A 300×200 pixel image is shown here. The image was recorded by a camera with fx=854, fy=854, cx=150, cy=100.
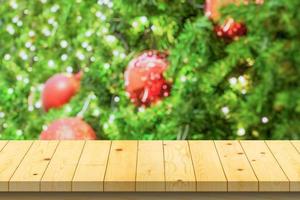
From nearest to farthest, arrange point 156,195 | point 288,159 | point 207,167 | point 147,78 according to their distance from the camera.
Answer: point 156,195 → point 207,167 → point 288,159 → point 147,78

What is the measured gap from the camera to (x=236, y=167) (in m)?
2.09

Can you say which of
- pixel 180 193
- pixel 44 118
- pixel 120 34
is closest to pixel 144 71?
pixel 120 34

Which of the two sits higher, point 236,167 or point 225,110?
point 236,167

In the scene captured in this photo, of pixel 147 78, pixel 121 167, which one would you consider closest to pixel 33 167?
pixel 121 167

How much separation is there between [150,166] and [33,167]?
287mm

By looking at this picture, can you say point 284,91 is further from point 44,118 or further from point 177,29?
point 44,118

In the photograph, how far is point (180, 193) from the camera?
197cm

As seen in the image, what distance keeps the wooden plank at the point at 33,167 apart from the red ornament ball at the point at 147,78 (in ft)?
1.49

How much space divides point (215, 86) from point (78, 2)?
0.54 metres

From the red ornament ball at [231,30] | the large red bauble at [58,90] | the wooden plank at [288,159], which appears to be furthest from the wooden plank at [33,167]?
the red ornament ball at [231,30]

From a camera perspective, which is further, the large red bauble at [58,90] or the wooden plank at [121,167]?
the large red bauble at [58,90]

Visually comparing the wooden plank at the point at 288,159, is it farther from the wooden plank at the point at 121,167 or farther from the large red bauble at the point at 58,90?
Result: the large red bauble at the point at 58,90

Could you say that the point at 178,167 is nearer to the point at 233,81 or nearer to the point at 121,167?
the point at 121,167

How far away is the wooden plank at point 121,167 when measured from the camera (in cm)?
194
